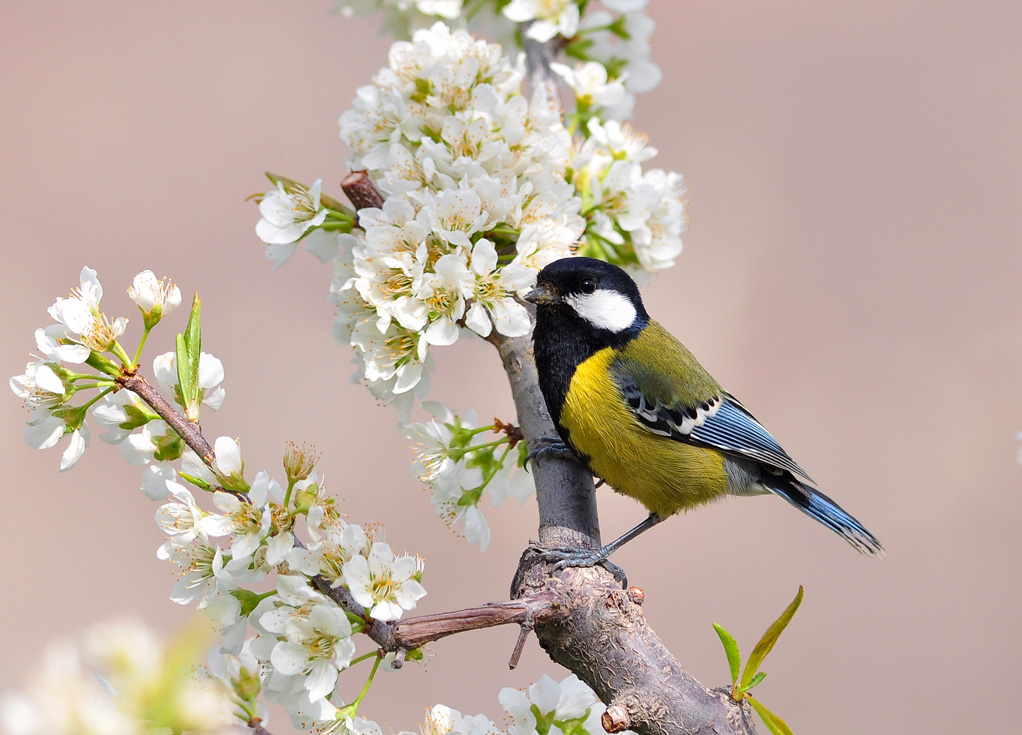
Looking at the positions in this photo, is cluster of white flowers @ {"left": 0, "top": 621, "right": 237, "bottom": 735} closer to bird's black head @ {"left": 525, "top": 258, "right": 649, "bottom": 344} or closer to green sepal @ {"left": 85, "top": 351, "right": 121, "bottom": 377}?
green sepal @ {"left": 85, "top": 351, "right": 121, "bottom": 377}

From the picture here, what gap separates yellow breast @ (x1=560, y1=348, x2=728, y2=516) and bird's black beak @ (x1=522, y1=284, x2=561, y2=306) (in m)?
0.16

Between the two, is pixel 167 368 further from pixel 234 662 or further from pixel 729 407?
pixel 729 407

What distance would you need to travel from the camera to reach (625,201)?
195cm

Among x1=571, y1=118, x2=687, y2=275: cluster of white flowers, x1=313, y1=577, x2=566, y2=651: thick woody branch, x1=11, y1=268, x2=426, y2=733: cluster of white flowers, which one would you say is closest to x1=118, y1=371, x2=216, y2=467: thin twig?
x1=11, y1=268, x2=426, y2=733: cluster of white flowers

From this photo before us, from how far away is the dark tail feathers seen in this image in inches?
78.9

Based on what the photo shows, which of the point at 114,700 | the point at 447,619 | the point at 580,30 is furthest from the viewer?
the point at 580,30

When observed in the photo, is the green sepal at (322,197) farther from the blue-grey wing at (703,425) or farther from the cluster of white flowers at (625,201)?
the blue-grey wing at (703,425)

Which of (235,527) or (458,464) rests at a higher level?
(458,464)

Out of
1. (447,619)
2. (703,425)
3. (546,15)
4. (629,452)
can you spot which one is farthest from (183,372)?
(546,15)

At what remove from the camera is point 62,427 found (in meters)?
1.33

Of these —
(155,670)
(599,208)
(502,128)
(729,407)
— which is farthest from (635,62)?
(155,670)

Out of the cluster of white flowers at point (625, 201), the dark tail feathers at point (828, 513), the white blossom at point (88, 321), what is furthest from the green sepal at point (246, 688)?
the dark tail feathers at point (828, 513)

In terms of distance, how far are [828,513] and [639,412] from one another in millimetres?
502

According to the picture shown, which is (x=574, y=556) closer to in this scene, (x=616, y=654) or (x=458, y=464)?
(x=616, y=654)
